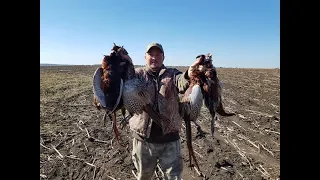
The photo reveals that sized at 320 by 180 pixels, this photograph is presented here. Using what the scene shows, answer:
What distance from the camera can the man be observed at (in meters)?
3.44

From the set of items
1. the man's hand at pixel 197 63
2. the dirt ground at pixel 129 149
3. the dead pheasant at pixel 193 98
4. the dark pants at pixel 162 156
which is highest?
the man's hand at pixel 197 63

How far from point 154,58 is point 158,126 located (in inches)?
32.6

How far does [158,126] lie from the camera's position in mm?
3611

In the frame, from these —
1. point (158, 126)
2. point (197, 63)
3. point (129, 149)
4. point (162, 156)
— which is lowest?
point (129, 149)

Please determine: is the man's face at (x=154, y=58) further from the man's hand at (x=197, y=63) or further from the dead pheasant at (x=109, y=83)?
the dead pheasant at (x=109, y=83)

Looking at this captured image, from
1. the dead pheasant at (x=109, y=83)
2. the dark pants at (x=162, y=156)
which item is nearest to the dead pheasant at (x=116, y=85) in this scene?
the dead pheasant at (x=109, y=83)

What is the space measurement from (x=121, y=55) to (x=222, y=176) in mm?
3804

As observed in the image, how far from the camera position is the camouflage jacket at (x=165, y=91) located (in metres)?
3.42

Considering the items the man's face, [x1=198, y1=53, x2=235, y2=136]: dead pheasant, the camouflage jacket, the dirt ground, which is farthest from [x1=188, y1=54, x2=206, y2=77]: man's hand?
the dirt ground

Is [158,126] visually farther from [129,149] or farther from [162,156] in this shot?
[129,149]

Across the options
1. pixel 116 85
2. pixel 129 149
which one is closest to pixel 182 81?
pixel 116 85

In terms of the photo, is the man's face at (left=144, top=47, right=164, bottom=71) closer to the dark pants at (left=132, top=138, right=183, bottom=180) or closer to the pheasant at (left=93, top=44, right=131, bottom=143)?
the pheasant at (left=93, top=44, right=131, bottom=143)

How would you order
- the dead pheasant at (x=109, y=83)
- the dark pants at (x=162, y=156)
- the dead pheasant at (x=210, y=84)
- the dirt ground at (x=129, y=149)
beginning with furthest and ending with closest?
the dirt ground at (x=129, y=149) → the dark pants at (x=162, y=156) → the dead pheasant at (x=210, y=84) → the dead pheasant at (x=109, y=83)
